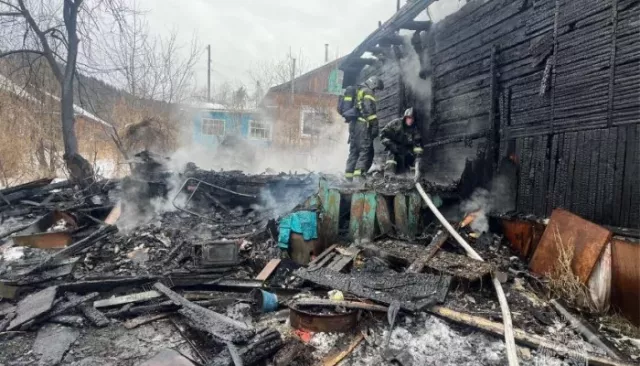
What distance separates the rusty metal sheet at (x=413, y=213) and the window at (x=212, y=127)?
2223cm

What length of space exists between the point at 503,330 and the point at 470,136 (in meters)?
4.45

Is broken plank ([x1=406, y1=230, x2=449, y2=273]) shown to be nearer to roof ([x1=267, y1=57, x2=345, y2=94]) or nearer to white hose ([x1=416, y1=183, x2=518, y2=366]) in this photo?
white hose ([x1=416, y1=183, x2=518, y2=366])

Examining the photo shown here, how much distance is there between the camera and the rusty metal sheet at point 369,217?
18.6 ft

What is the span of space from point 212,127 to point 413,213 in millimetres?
22740

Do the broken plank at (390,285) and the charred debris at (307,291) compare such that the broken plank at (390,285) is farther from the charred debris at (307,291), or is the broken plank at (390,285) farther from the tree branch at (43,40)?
the tree branch at (43,40)

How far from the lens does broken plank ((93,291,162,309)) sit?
4.10 meters

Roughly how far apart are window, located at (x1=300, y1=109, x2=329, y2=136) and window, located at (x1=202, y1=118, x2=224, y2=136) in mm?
6401

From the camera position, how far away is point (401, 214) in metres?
5.64

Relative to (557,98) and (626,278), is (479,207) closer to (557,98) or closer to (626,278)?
(557,98)

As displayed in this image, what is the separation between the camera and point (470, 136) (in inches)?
267

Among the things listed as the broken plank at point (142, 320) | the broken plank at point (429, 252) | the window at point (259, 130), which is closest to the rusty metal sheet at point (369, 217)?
the broken plank at point (429, 252)

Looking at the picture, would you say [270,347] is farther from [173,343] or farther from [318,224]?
[318,224]

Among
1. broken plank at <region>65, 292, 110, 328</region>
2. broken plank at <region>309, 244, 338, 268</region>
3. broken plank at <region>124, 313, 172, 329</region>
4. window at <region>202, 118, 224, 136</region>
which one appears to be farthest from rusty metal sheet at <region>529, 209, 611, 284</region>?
window at <region>202, 118, 224, 136</region>

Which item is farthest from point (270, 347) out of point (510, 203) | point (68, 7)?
point (68, 7)
